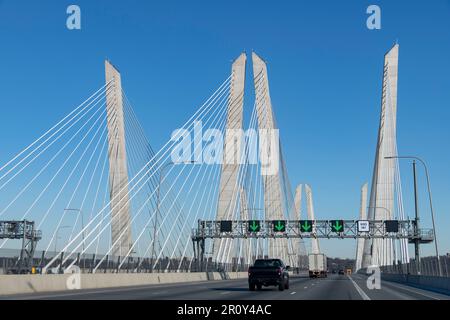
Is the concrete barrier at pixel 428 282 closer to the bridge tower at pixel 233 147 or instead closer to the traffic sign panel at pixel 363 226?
the traffic sign panel at pixel 363 226

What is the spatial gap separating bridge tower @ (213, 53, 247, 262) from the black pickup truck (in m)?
23.8

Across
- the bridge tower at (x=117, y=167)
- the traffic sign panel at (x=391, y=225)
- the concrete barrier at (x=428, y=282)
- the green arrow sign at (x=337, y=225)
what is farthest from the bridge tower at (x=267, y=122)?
the bridge tower at (x=117, y=167)

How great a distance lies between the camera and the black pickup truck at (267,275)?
33.2 m

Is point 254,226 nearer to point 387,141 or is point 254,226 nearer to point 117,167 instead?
point 387,141

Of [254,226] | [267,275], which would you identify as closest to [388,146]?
[254,226]

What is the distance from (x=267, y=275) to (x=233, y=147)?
84.0ft

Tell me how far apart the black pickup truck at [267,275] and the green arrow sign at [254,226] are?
1524 inches

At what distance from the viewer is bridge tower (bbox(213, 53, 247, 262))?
58.1 meters

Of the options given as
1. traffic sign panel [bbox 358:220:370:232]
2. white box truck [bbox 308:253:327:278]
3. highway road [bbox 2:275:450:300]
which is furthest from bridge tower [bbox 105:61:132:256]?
white box truck [bbox 308:253:327:278]

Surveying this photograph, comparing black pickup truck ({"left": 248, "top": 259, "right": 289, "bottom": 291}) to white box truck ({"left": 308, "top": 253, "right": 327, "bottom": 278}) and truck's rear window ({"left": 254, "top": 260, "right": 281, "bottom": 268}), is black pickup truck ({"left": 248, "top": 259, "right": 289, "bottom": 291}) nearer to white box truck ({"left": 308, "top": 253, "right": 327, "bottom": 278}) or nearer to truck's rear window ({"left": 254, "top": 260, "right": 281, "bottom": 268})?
truck's rear window ({"left": 254, "top": 260, "right": 281, "bottom": 268})

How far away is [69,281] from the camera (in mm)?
33656

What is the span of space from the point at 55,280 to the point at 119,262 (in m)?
9.71
